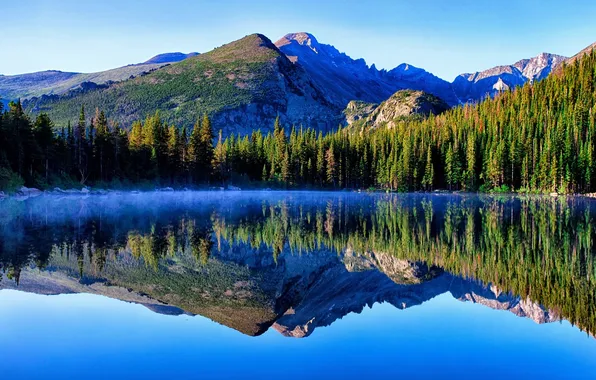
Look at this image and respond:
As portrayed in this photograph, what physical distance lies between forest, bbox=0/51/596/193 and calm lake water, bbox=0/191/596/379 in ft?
150

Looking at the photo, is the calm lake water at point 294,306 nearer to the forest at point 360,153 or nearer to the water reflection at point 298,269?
the water reflection at point 298,269

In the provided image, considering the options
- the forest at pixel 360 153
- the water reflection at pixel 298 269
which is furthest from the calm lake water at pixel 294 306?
the forest at pixel 360 153

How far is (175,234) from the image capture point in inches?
874

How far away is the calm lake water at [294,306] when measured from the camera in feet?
26.3

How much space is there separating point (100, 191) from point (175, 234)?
53885 mm

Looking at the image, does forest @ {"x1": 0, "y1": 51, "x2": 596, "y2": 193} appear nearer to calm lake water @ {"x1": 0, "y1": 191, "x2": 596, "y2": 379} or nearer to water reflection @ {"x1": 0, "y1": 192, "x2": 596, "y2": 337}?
water reflection @ {"x1": 0, "y1": 192, "x2": 596, "y2": 337}

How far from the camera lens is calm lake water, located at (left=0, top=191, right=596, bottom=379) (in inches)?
316

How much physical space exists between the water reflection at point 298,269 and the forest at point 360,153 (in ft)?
138

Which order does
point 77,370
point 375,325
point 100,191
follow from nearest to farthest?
1. point 77,370
2. point 375,325
3. point 100,191

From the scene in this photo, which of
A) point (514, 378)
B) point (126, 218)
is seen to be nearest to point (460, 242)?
point (514, 378)

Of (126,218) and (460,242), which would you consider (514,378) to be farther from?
(126,218)

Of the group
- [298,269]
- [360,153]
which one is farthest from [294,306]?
[360,153]

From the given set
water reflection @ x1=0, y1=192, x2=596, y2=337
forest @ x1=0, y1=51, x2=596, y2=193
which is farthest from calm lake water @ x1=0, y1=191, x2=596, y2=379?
forest @ x1=0, y1=51, x2=596, y2=193

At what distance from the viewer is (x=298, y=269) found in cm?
1603
